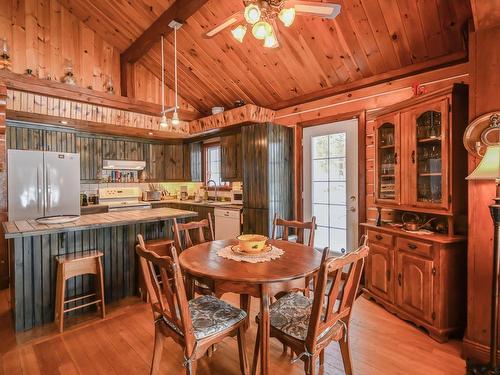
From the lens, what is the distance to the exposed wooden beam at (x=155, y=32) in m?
3.22

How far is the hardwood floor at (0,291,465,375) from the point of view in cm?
190

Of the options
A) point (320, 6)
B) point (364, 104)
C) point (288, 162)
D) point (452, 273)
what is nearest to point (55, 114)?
point (288, 162)

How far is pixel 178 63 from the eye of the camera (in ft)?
14.7

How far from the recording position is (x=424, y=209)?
8.26 feet

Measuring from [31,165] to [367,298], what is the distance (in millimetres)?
4764

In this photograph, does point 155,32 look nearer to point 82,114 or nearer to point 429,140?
point 82,114

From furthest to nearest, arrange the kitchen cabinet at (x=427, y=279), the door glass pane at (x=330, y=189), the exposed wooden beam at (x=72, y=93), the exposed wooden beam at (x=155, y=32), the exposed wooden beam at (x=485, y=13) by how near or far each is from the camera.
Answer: the door glass pane at (x=330, y=189), the exposed wooden beam at (x=72, y=93), the exposed wooden beam at (x=155, y=32), the kitchen cabinet at (x=427, y=279), the exposed wooden beam at (x=485, y=13)

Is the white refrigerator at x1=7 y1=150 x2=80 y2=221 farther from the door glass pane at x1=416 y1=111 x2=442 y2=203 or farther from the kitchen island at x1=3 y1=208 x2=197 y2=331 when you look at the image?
the door glass pane at x1=416 y1=111 x2=442 y2=203

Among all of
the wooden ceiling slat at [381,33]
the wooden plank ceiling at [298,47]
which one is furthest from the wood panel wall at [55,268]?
the wooden ceiling slat at [381,33]

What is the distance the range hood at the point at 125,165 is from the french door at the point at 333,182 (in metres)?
3.32

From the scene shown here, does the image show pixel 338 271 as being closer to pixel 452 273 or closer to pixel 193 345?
pixel 193 345

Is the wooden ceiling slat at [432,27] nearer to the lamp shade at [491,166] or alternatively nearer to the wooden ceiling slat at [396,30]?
the wooden ceiling slat at [396,30]

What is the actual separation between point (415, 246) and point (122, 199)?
16.4ft

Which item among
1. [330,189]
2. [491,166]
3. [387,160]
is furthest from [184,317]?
[330,189]
